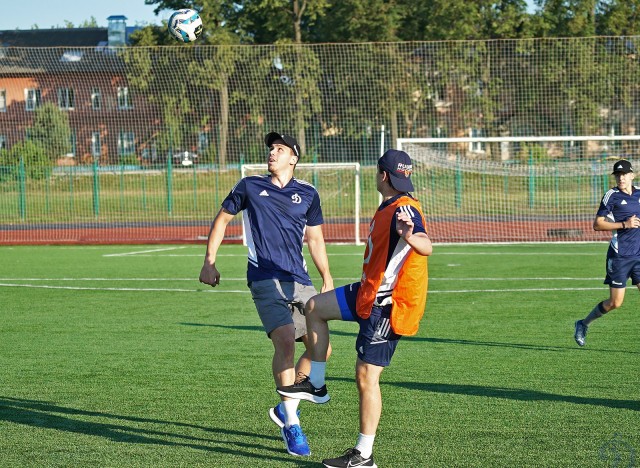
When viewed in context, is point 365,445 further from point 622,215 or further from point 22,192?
point 22,192

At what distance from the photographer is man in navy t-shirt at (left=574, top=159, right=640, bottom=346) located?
10180 mm

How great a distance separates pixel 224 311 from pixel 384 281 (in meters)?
7.72

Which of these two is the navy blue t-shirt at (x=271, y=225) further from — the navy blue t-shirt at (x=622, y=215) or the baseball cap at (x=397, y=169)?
the navy blue t-shirt at (x=622, y=215)

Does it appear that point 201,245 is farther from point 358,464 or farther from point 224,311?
point 358,464

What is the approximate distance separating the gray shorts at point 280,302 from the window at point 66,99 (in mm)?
28301

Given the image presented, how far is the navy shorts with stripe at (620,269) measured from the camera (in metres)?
10.2

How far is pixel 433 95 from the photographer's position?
32.6m

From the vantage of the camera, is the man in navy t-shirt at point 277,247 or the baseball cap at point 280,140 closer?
the man in navy t-shirt at point 277,247

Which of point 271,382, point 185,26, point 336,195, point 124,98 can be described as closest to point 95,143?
point 124,98

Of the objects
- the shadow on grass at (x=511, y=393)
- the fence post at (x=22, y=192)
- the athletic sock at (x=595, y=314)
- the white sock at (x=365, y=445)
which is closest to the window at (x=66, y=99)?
the fence post at (x=22, y=192)

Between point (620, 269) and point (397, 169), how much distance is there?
18.0 ft

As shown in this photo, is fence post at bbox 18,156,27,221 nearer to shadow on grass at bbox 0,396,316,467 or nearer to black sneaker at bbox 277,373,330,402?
shadow on grass at bbox 0,396,316,467

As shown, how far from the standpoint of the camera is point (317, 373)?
6.10m

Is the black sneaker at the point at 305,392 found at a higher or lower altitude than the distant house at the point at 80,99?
lower
